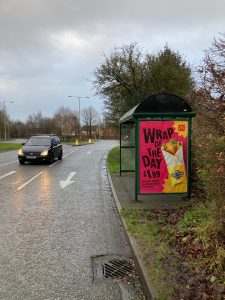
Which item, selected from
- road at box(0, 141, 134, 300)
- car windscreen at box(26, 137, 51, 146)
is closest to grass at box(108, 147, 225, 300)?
road at box(0, 141, 134, 300)

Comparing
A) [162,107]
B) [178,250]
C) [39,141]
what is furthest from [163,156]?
[39,141]

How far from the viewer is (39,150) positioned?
Answer: 70.7 ft

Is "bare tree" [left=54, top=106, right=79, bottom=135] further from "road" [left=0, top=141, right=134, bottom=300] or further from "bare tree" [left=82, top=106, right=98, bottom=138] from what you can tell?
"road" [left=0, top=141, right=134, bottom=300]

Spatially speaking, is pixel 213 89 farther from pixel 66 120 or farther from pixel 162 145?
pixel 66 120

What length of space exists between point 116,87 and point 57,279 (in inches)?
934

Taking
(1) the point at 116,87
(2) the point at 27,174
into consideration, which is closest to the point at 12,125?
(1) the point at 116,87

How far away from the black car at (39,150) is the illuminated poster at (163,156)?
13142 mm

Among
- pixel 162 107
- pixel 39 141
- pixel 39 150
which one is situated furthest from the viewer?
pixel 39 141

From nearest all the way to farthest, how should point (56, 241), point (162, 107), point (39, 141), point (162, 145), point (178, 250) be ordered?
point (178, 250) → point (56, 241) → point (162, 145) → point (162, 107) → point (39, 141)

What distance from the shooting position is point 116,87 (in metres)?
27.8

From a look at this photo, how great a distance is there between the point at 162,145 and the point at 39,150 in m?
13.6

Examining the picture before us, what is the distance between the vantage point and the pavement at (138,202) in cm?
458

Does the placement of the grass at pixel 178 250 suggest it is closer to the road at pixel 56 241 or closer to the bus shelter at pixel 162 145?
the road at pixel 56 241

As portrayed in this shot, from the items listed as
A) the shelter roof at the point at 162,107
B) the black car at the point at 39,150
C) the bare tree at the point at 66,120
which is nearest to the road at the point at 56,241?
the shelter roof at the point at 162,107
